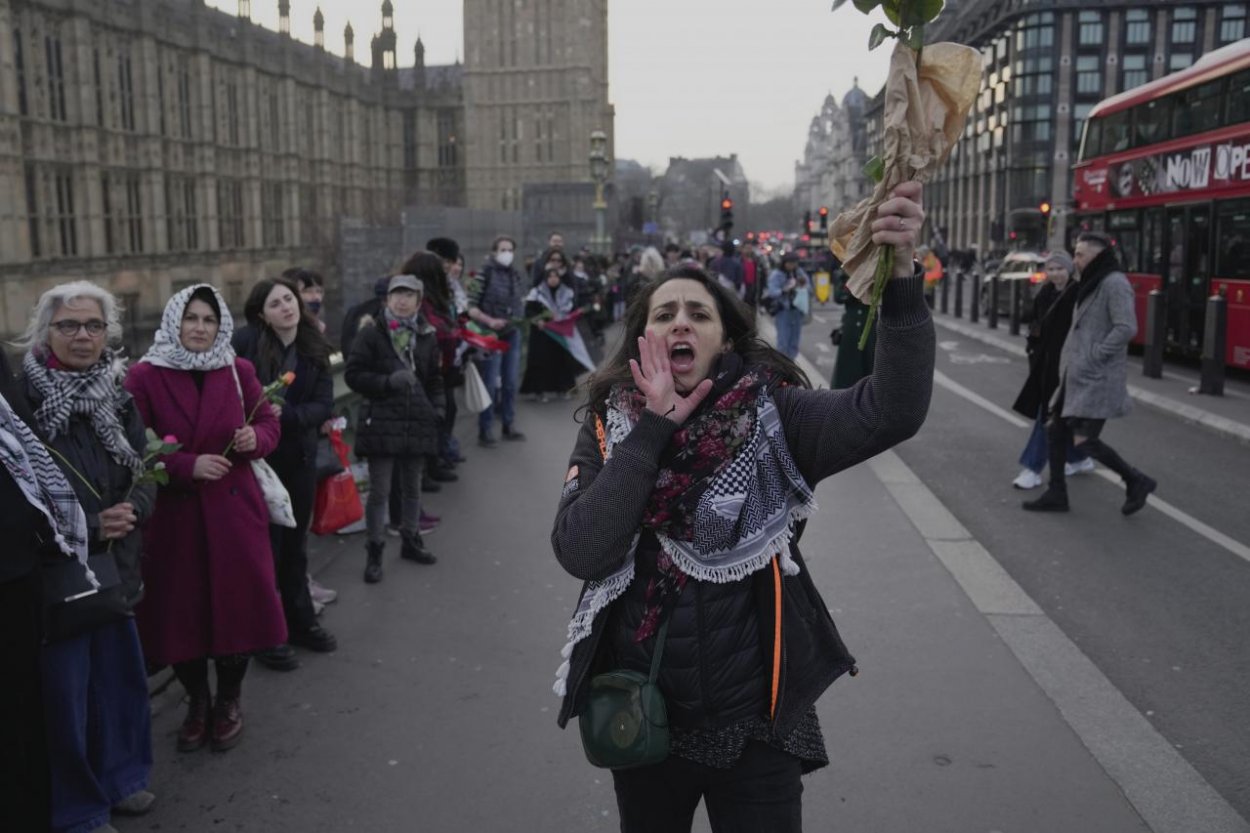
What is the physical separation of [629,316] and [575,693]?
954 millimetres

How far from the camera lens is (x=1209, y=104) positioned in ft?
50.9

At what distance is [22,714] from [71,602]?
462 millimetres

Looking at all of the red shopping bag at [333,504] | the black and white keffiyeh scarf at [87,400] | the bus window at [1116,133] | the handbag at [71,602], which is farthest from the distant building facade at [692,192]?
the handbag at [71,602]

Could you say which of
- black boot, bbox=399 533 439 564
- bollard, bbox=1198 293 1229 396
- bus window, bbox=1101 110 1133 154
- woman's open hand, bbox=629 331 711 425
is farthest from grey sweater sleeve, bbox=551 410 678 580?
bus window, bbox=1101 110 1133 154

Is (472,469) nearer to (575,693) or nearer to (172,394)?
(172,394)

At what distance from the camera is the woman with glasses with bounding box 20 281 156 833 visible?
3.62 metres

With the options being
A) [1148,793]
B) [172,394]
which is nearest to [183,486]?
[172,394]

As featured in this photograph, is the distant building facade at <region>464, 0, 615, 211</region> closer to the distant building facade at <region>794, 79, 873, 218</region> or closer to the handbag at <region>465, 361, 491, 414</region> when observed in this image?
the distant building facade at <region>794, 79, 873, 218</region>

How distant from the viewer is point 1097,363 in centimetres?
772

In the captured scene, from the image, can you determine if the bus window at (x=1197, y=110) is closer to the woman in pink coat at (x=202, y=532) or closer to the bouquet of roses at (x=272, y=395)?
the bouquet of roses at (x=272, y=395)

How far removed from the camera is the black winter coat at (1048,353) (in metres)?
8.05

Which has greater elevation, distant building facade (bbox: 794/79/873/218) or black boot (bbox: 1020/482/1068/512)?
distant building facade (bbox: 794/79/873/218)

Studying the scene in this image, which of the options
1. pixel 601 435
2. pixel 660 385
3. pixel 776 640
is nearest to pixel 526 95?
pixel 601 435

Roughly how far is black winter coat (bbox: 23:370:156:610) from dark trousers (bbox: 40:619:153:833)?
0.19m
